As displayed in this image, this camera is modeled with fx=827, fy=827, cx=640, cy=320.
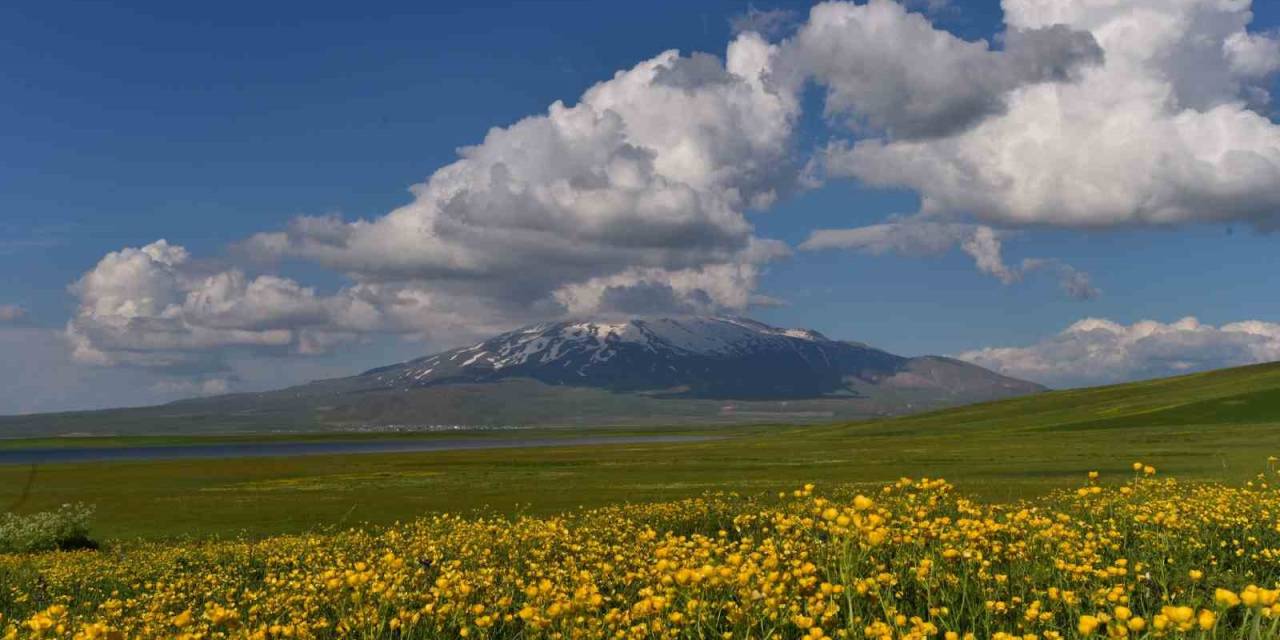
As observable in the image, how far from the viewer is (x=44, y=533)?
109 feet

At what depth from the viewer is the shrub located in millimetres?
32531

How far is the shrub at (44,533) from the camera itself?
107 ft

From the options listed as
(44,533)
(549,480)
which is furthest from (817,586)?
(549,480)

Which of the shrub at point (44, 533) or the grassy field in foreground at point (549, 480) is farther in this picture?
the grassy field in foreground at point (549, 480)

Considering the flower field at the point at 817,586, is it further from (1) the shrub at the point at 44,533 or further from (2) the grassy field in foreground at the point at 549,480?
(1) the shrub at the point at 44,533

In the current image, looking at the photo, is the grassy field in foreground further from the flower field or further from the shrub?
the flower field

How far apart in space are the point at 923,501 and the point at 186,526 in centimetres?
4659

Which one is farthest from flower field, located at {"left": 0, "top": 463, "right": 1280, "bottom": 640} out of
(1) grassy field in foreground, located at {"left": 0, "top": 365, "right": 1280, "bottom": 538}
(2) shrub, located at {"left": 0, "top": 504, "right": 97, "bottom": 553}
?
(2) shrub, located at {"left": 0, "top": 504, "right": 97, "bottom": 553}

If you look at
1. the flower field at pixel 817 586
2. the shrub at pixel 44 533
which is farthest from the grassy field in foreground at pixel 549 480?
the flower field at pixel 817 586

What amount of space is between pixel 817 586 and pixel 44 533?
36.5 m

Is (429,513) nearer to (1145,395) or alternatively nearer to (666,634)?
(666,634)

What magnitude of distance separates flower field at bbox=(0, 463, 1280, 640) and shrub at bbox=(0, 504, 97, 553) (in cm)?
2068

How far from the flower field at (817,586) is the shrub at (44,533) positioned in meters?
20.7

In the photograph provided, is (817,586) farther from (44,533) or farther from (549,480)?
(549,480)
